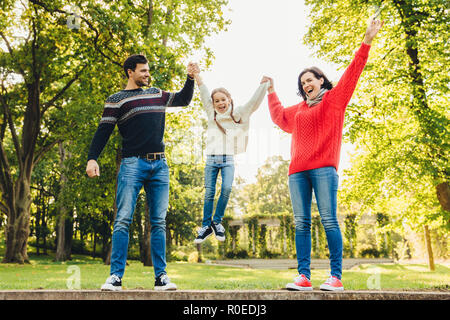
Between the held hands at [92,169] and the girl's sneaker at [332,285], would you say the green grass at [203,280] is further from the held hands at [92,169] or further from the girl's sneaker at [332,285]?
the held hands at [92,169]

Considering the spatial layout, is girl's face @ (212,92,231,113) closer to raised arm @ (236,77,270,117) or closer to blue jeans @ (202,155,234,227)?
raised arm @ (236,77,270,117)

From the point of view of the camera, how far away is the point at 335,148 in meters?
3.77

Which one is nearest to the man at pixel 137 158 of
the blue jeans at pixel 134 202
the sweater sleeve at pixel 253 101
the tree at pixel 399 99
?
the blue jeans at pixel 134 202

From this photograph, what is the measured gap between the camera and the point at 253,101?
4547mm

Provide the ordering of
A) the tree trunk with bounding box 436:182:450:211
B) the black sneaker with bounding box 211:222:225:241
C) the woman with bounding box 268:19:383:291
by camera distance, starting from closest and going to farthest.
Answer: the woman with bounding box 268:19:383:291
the black sneaker with bounding box 211:222:225:241
the tree trunk with bounding box 436:182:450:211

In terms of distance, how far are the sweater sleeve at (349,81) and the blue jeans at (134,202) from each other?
6.34 ft

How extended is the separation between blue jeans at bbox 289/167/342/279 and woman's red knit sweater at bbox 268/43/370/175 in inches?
3.9

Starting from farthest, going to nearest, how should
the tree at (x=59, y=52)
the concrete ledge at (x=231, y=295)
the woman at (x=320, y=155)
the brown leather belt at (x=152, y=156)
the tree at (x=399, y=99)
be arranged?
the tree at (x=399, y=99), the tree at (x=59, y=52), the brown leather belt at (x=152, y=156), the woman at (x=320, y=155), the concrete ledge at (x=231, y=295)

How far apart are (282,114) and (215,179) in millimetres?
1141

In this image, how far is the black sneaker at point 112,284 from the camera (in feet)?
11.1

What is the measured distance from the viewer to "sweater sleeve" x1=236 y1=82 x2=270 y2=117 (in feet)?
14.9

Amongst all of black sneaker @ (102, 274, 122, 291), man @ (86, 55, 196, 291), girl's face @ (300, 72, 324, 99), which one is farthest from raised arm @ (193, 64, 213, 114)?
black sneaker @ (102, 274, 122, 291)

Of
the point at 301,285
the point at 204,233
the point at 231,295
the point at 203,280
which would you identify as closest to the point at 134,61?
the point at 204,233
